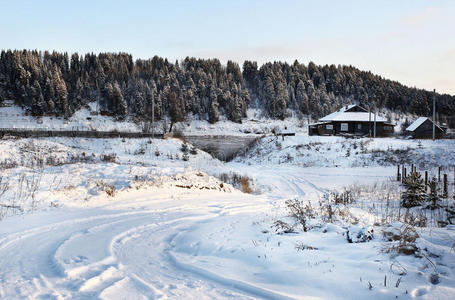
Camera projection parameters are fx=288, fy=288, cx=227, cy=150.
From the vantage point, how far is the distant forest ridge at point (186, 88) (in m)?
67.5

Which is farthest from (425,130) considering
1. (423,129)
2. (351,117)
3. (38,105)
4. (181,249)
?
(38,105)

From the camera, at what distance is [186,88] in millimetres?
84062

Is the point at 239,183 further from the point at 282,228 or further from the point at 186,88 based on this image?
the point at 186,88

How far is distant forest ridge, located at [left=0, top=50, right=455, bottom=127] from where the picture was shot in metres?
67.5

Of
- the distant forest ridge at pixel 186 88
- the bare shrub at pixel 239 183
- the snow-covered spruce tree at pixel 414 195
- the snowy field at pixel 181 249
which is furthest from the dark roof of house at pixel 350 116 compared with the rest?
the snowy field at pixel 181 249

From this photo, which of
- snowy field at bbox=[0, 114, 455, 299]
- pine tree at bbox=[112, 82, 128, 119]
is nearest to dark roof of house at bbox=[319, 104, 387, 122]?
snowy field at bbox=[0, 114, 455, 299]

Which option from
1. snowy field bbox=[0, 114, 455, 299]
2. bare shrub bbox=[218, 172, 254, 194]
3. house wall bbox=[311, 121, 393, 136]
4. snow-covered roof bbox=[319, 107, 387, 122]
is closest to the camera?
snowy field bbox=[0, 114, 455, 299]

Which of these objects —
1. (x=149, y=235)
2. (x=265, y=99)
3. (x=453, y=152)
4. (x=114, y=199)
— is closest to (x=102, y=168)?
(x=114, y=199)

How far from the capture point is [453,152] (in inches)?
1081

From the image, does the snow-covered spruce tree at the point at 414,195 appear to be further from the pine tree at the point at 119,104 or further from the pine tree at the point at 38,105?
the pine tree at the point at 38,105

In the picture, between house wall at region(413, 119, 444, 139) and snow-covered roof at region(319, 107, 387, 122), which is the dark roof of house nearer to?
snow-covered roof at region(319, 107, 387, 122)

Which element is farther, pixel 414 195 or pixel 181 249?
pixel 414 195

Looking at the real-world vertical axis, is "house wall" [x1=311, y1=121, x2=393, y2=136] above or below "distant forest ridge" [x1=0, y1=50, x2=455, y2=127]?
below

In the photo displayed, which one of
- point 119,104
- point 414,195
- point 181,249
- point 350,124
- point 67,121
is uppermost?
point 119,104
